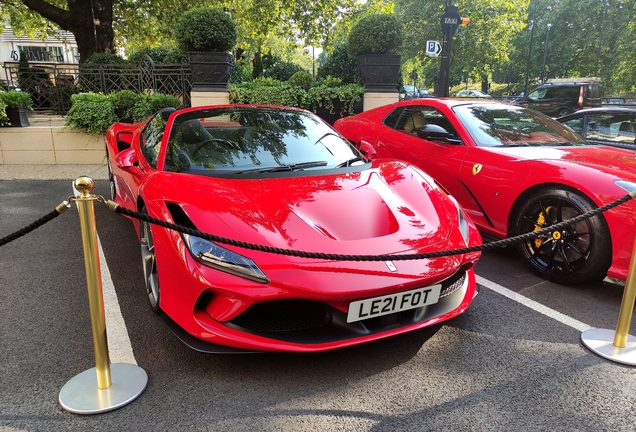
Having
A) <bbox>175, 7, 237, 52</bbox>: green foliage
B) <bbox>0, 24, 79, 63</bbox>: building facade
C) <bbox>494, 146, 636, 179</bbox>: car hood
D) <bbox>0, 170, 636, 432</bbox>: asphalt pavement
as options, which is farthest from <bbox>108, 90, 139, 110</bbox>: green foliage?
<bbox>0, 24, 79, 63</bbox>: building facade

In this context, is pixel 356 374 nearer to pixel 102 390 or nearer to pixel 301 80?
pixel 102 390

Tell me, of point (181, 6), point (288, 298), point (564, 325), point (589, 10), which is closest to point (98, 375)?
point (288, 298)

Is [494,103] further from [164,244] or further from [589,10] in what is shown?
[589,10]

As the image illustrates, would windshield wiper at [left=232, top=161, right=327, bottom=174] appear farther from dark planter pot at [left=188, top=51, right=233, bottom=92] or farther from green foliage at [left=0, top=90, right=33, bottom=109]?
green foliage at [left=0, top=90, right=33, bottom=109]

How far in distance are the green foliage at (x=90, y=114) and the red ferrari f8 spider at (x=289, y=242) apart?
531 centimetres

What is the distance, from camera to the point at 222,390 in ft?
7.15

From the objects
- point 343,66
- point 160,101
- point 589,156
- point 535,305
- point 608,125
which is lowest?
point 535,305

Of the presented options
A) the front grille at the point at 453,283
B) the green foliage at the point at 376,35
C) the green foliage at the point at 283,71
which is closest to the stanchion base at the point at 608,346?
the front grille at the point at 453,283

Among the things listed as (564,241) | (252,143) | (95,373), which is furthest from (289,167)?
(564,241)

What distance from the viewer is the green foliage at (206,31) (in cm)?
884

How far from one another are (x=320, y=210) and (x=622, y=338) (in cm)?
183

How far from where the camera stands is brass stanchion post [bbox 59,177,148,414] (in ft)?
6.45

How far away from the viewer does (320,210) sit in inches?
103

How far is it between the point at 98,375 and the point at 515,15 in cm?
2828
